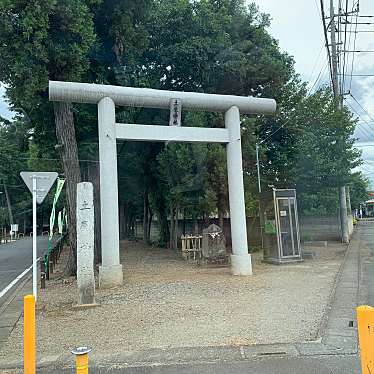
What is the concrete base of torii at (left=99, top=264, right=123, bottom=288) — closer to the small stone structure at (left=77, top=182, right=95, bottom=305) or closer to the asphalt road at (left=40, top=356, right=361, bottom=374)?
the small stone structure at (left=77, top=182, right=95, bottom=305)

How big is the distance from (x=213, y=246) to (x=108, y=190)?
4917 millimetres

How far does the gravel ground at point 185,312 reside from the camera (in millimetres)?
6352

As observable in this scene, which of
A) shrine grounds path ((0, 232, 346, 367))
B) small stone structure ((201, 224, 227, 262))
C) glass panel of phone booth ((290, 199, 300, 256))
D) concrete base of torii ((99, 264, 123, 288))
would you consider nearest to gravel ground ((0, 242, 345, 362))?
shrine grounds path ((0, 232, 346, 367))

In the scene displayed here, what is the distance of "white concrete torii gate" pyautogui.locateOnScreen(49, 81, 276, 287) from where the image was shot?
11367 millimetres

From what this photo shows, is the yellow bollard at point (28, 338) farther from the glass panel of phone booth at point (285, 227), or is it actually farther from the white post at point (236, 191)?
the glass panel of phone booth at point (285, 227)

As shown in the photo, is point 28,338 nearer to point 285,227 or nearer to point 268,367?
point 268,367

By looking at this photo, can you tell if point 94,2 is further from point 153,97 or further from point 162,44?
point 162,44

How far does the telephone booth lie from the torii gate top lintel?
3332mm

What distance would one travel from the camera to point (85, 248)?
30.3 ft

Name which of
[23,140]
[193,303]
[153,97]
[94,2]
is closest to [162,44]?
[94,2]

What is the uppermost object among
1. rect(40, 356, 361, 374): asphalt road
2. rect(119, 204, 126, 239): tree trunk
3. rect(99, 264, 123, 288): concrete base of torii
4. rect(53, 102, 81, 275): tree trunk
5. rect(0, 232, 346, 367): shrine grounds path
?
rect(53, 102, 81, 275): tree trunk

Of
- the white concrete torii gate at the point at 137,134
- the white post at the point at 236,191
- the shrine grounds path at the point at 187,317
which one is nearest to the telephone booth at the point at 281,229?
the shrine grounds path at the point at 187,317

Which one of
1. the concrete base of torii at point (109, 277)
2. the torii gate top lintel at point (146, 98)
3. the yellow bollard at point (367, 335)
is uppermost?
the torii gate top lintel at point (146, 98)

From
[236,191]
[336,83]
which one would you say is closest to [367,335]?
[236,191]
